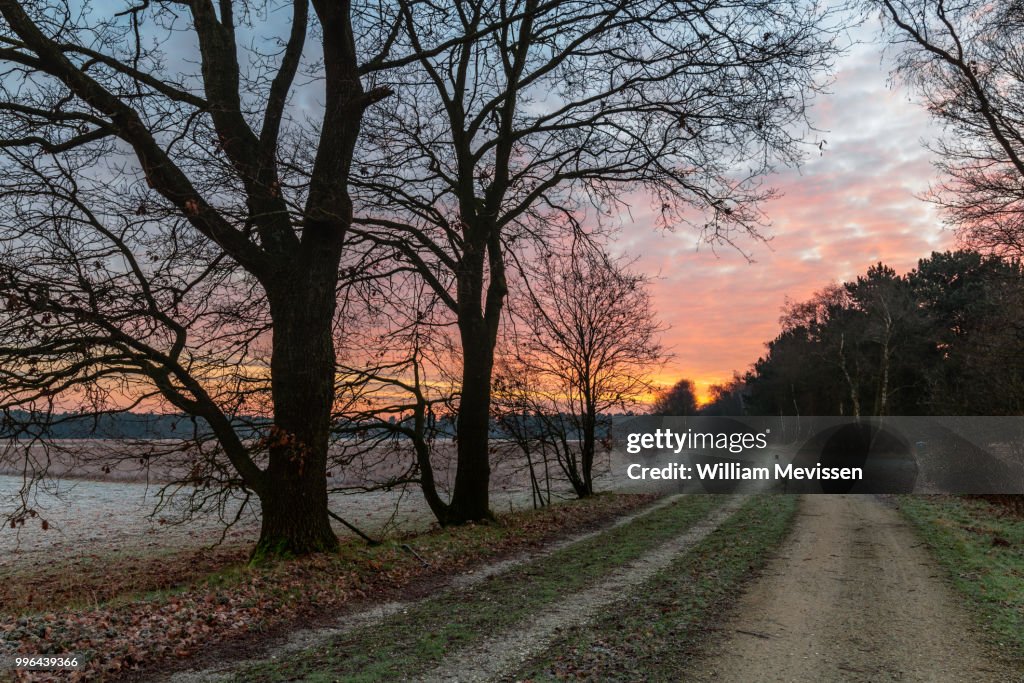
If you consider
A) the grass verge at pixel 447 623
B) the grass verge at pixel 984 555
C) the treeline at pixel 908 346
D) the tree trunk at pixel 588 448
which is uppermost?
the treeline at pixel 908 346

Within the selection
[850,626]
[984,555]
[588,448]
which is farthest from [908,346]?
[850,626]

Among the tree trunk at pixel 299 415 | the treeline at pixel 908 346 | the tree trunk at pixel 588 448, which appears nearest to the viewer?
the tree trunk at pixel 299 415

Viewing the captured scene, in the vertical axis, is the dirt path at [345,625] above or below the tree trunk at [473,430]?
below

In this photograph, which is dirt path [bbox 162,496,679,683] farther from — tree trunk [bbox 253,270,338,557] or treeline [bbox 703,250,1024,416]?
treeline [bbox 703,250,1024,416]

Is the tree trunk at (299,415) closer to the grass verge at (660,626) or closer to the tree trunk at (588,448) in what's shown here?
the grass verge at (660,626)

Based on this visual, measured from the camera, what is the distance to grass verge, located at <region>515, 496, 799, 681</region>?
601 cm

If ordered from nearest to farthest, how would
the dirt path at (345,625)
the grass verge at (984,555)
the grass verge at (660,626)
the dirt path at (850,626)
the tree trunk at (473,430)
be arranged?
the dirt path at (345,625), the grass verge at (660,626), the dirt path at (850,626), the grass verge at (984,555), the tree trunk at (473,430)

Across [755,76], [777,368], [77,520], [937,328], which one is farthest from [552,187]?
[777,368]

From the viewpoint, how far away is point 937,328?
38.9 m

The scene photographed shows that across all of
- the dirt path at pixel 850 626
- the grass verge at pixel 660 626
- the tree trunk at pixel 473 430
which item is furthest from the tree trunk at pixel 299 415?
the dirt path at pixel 850 626

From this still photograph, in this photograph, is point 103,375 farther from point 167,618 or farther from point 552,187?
point 552,187

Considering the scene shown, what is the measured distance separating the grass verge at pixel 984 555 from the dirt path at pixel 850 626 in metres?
0.28

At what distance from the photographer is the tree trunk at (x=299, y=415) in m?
9.95

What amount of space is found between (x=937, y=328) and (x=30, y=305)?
4347cm
